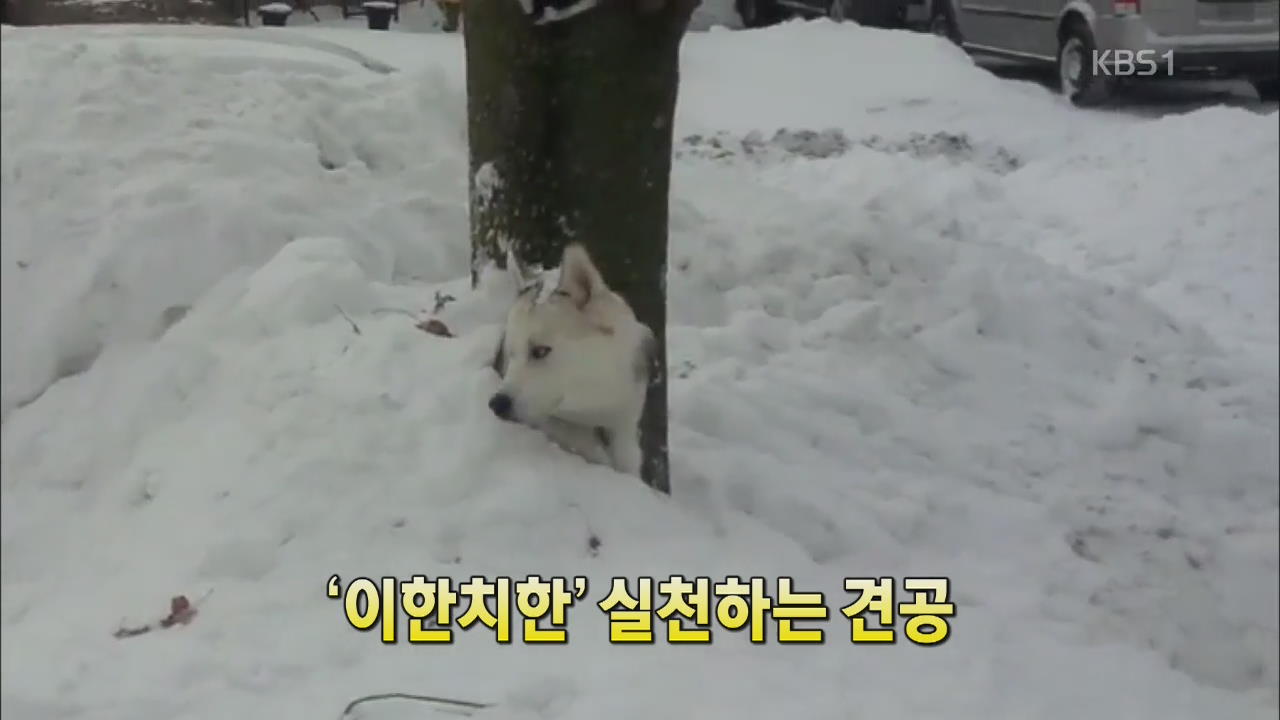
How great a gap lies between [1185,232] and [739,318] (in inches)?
149

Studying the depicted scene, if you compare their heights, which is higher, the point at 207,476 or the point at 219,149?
the point at 219,149

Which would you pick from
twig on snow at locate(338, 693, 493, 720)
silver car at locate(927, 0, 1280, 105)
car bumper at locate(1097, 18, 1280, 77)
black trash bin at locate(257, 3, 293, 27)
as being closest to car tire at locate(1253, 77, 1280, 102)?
silver car at locate(927, 0, 1280, 105)

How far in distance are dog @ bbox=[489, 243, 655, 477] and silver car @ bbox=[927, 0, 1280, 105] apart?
5898mm

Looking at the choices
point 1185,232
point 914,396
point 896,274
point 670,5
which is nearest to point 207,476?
point 670,5

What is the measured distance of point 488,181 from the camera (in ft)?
11.5

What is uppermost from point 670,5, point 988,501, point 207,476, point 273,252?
point 670,5

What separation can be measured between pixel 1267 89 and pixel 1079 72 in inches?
47.7

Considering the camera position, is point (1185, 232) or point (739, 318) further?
point (1185, 232)

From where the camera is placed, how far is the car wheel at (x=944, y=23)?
1151 cm

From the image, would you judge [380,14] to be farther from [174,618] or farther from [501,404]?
[174,618]

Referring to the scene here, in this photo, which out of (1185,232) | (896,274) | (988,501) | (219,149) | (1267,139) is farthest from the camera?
(1267,139)

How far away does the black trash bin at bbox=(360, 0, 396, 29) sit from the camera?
1136 centimetres

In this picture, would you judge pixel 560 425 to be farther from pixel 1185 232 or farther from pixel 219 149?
pixel 1185 232

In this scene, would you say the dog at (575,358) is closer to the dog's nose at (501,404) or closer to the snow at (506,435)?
the dog's nose at (501,404)
